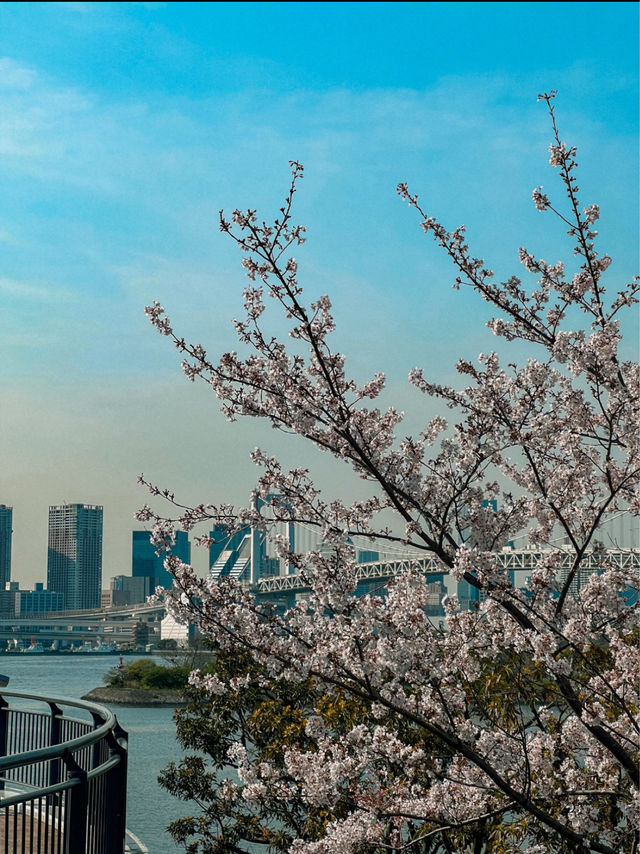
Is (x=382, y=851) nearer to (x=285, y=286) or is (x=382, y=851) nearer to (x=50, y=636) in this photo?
(x=285, y=286)

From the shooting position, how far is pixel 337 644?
4.41 meters

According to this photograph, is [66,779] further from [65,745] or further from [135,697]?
[135,697]

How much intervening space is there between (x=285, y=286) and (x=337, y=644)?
1.76 meters

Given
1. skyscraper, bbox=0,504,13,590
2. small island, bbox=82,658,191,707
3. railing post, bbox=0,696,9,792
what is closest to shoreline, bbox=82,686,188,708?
small island, bbox=82,658,191,707

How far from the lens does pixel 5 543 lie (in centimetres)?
16775

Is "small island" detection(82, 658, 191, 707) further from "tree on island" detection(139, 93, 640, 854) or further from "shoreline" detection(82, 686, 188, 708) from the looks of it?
"tree on island" detection(139, 93, 640, 854)

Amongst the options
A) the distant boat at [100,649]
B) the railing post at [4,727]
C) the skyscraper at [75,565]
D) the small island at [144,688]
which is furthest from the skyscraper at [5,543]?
the railing post at [4,727]

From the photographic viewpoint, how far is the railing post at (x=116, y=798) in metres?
4.83

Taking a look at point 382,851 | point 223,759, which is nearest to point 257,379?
point 382,851

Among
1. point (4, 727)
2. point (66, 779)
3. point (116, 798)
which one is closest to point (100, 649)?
point (4, 727)

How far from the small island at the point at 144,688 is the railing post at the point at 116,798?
55.2 meters

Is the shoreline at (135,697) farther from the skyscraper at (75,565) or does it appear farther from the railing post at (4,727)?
the skyscraper at (75,565)

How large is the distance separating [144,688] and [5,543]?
11590cm

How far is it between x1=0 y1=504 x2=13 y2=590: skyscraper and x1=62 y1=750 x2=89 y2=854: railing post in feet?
528
